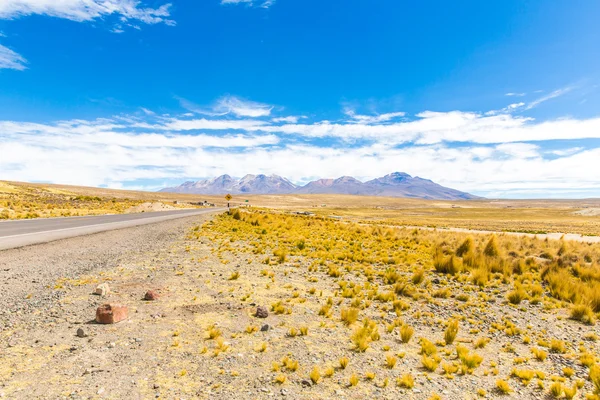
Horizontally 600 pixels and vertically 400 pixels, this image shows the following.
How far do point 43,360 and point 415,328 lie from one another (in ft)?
25.2

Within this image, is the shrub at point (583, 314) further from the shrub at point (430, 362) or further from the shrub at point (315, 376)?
the shrub at point (315, 376)

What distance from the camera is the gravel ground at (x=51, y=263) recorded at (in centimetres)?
741

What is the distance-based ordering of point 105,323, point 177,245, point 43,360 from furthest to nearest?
point 177,245 → point 105,323 → point 43,360

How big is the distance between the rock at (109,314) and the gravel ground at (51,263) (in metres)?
1.32

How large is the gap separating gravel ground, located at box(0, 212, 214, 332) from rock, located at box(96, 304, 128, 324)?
1.32 metres

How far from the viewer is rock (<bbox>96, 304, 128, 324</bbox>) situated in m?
6.65

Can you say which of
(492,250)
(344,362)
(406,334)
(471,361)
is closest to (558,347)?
(471,361)

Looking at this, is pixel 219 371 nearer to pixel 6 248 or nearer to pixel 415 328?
pixel 415 328

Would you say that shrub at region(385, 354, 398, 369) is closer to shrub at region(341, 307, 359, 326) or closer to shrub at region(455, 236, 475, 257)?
shrub at region(341, 307, 359, 326)

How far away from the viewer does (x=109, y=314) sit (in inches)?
262

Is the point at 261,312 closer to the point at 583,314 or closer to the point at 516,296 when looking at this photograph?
the point at 516,296

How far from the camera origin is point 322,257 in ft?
50.6

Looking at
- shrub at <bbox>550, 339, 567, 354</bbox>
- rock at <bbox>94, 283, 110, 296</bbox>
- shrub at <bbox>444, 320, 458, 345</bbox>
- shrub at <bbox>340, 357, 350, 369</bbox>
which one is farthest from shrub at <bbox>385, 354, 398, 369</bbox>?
rock at <bbox>94, 283, 110, 296</bbox>

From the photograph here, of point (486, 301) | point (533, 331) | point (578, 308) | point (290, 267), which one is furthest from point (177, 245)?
point (578, 308)
